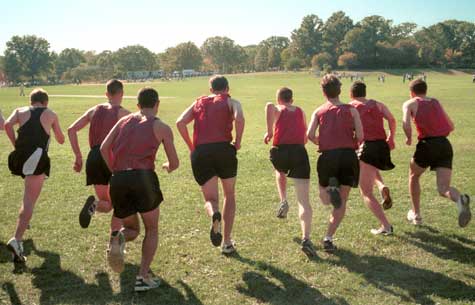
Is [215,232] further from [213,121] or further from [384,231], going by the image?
[384,231]

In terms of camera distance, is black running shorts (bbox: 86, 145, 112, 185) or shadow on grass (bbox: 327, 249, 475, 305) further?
black running shorts (bbox: 86, 145, 112, 185)

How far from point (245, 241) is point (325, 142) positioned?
71.7 inches

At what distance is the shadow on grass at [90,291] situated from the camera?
452 centimetres

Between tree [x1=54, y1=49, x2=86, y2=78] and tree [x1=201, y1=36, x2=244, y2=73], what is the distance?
2025 inches

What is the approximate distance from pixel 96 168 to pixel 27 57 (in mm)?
155176

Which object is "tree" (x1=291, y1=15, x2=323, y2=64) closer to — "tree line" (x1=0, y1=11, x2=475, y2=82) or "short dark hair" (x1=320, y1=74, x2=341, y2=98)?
"tree line" (x1=0, y1=11, x2=475, y2=82)

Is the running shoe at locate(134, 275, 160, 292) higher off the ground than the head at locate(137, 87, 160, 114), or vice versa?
the head at locate(137, 87, 160, 114)

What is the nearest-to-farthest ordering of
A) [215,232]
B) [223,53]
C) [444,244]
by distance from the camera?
[215,232]
[444,244]
[223,53]

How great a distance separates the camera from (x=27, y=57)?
142750mm

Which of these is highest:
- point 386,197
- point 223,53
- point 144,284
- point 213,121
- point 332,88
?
point 223,53

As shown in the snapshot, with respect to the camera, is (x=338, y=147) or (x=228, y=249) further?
(x=228, y=249)

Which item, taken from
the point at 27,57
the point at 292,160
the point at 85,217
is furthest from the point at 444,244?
the point at 27,57

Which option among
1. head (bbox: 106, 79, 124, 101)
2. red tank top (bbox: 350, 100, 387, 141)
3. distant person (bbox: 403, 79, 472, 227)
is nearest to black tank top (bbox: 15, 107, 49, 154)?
head (bbox: 106, 79, 124, 101)

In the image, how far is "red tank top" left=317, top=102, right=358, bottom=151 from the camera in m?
5.44
